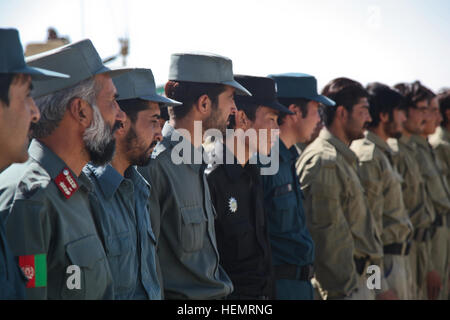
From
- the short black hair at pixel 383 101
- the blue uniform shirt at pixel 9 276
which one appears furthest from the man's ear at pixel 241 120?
the short black hair at pixel 383 101

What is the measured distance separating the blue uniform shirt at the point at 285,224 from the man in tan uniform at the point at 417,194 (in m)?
3.11

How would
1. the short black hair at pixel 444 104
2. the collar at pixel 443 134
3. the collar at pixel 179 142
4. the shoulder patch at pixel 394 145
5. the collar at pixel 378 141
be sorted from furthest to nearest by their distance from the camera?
the short black hair at pixel 444 104
the collar at pixel 443 134
the shoulder patch at pixel 394 145
the collar at pixel 378 141
the collar at pixel 179 142

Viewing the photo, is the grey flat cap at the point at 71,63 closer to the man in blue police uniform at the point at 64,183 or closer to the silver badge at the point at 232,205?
the man in blue police uniform at the point at 64,183

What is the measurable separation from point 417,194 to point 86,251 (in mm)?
5908

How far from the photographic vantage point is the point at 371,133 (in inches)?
276

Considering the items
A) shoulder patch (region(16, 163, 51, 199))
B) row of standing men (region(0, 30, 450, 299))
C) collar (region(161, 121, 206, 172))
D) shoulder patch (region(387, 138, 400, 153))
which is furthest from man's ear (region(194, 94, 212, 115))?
shoulder patch (region(387, 138, 400, 153))

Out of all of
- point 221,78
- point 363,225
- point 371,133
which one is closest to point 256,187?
point 221,78

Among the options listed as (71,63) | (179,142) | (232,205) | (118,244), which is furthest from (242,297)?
(71,63)

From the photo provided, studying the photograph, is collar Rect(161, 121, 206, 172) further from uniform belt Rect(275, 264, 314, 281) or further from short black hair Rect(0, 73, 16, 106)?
short black hair Rect(0, 73, 16, 106)

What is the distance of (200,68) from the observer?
419 cm

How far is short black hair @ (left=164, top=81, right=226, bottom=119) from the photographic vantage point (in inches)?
161

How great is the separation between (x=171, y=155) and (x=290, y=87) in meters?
2.13

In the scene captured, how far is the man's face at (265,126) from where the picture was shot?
4734mm
